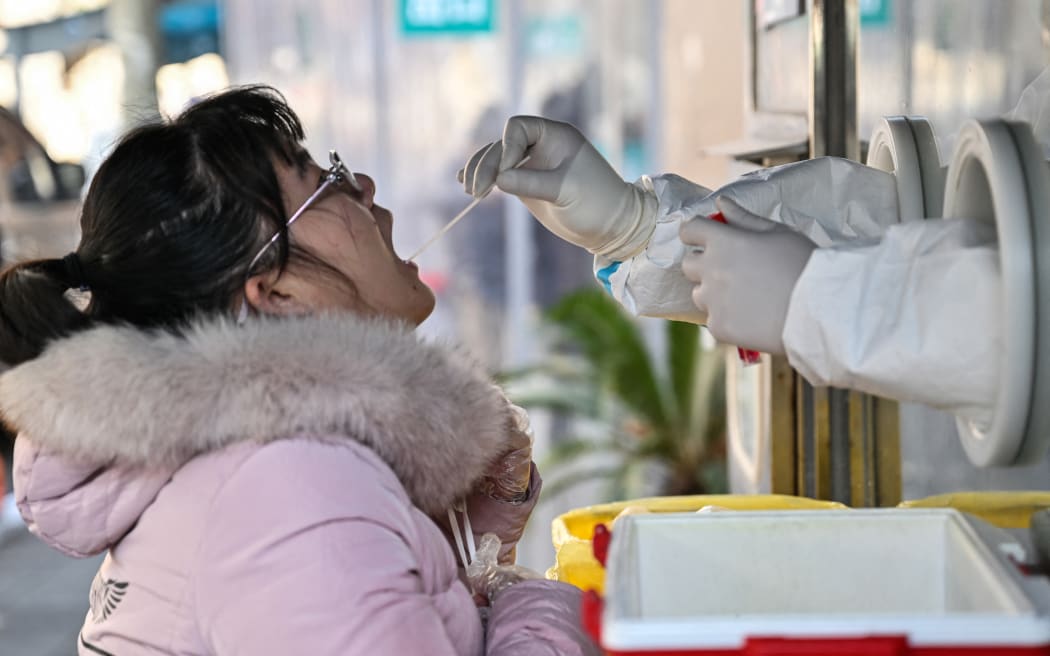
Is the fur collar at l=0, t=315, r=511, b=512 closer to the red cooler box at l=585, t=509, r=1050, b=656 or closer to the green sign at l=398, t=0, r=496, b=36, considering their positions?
the red cooler box at l=585, t=509, r=1050, b=656

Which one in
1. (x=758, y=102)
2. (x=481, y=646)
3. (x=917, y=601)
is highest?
(x=758, y=102)

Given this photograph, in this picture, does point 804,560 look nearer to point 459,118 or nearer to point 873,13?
point 873,13

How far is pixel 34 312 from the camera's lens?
1.34 metres

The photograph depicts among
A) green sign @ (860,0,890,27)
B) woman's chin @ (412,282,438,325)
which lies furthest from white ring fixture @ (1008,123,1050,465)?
green sign @ (860,0,890,27)

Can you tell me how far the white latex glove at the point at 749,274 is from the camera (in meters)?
1.08

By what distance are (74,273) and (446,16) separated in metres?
4.33

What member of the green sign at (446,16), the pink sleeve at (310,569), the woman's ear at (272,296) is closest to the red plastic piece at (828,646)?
the pink sleeve at (310,569)

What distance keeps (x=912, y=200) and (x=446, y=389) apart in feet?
1.97

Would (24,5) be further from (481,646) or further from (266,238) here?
(481,646)

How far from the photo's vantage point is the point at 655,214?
1.68 m

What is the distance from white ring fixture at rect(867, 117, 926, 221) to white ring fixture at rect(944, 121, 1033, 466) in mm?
345

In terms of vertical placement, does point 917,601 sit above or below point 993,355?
below

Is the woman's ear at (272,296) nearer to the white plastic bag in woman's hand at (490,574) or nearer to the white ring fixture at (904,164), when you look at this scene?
the white plastic bag in woman's hand at (490,574)

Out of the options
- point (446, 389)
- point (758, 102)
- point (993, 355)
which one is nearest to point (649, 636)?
point (993, 355)
